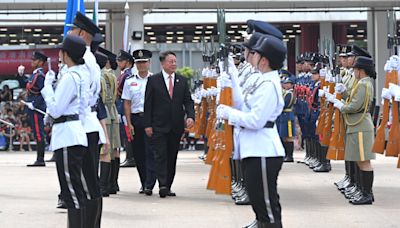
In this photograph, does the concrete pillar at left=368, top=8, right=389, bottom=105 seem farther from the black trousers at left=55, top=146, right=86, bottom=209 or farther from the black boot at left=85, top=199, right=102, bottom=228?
the black trousers at left=55, top=146, right=86, bottom=209

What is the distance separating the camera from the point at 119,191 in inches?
565

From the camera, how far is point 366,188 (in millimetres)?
12516

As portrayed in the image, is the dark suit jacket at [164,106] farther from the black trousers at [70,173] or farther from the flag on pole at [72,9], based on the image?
the black trousers at [70,173]

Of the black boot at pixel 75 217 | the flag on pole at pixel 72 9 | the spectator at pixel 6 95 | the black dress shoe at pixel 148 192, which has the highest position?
the flag on pole at pixel 72 9

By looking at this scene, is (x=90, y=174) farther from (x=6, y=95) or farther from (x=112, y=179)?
(x=6, y=95)

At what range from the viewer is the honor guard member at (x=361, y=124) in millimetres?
12383

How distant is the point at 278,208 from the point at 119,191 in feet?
21.9

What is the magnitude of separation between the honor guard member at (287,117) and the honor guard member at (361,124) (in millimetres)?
6219

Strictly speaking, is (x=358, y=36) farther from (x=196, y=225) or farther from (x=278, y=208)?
(x=278, y=208)

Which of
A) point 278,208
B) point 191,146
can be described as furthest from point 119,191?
point 191,146

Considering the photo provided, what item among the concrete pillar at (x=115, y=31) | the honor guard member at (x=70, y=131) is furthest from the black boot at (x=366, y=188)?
the concrete pillar at (x=115, y=31)

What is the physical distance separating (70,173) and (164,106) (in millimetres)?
5263

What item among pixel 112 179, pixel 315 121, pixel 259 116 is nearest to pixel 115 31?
pixel 315 121

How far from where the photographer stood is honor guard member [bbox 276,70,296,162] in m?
19.0
